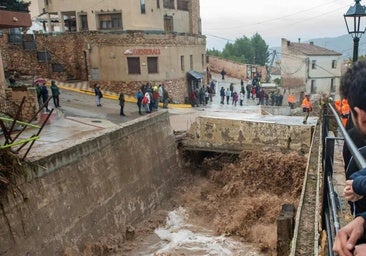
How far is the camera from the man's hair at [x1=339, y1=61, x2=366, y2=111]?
5.84 feet

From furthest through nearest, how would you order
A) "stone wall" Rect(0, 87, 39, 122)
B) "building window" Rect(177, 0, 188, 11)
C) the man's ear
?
"building window" Rect(177, 0, 188, 11)
"stone wall" Rect(0, 87, 39, 122)
the man's ear

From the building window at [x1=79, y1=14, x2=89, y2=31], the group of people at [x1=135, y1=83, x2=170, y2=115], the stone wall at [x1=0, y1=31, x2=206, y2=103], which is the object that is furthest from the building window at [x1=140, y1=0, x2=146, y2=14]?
the group of people at [x1=135, y1=83, x2=170, y2=115]

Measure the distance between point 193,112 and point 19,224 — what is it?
1500 cm

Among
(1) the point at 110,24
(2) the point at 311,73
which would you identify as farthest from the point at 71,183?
(2) the point at 311,73

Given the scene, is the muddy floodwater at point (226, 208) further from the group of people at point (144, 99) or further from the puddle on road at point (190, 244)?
the group of people at point (144, 99)

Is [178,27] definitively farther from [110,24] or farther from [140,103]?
[140,103]

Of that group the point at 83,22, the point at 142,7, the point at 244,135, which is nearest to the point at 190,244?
the point at 244,135

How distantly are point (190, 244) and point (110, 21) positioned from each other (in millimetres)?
19608

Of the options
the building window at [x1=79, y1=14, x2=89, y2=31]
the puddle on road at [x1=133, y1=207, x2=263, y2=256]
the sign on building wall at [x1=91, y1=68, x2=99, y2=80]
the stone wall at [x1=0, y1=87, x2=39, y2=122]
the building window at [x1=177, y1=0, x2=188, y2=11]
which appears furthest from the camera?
the building window at [x1=177, y1=0, x2=188, y2=11]

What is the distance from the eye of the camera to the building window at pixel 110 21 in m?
26.1

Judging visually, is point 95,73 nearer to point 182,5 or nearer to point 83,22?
point 83,22

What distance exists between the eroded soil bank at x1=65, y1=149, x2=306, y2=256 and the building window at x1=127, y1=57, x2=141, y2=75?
9.18m

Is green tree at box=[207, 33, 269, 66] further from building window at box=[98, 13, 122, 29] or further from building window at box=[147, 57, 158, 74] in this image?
building window at box=[147, 57, 158, 74]

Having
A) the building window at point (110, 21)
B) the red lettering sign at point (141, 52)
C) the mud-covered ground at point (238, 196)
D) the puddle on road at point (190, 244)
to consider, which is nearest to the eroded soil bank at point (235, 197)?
the mud-covered ground at point (238, 196)
